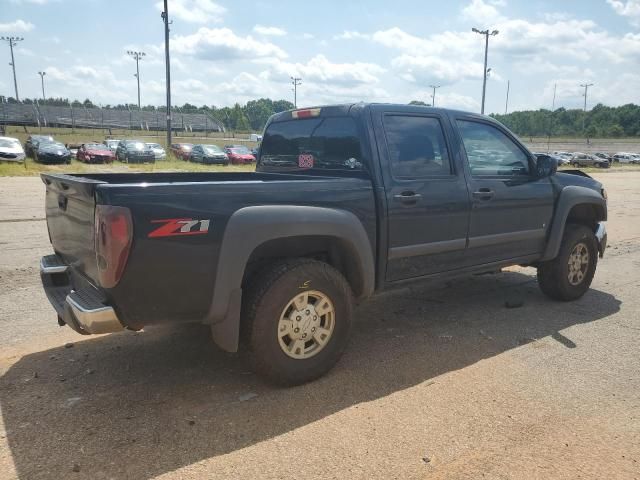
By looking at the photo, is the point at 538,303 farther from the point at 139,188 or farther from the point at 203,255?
the point at 139,188

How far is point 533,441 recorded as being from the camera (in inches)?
116

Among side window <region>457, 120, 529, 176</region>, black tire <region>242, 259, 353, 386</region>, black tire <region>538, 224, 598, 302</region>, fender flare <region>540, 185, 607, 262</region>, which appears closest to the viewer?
black tire <region>242, 259, 353, 386</region>

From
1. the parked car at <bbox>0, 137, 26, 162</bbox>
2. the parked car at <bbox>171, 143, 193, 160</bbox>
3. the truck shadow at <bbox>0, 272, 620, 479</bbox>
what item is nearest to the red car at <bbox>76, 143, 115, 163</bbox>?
the parked car at <bbox>0, 137, 26, 162</bbox>

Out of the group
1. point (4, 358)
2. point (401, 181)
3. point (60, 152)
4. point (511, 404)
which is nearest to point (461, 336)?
point (511, 404)

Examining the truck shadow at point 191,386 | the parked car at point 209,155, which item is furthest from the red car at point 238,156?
the truck shadow at point 191,386

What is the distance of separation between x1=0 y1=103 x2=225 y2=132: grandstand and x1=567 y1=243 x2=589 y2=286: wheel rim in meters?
73.1

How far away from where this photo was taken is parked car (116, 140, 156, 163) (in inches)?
1209

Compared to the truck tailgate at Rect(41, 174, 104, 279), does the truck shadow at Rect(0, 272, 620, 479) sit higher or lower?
lower

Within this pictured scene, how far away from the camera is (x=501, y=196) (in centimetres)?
464

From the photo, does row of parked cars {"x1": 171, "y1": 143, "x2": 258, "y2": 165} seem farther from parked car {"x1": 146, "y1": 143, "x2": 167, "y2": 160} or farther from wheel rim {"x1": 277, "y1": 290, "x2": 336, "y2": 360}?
wheel rim {"x1": 277, "y1": 290, "x2": 336, "y2": 360}

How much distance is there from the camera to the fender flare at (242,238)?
3064 millimetres

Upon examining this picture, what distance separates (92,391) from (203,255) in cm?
126

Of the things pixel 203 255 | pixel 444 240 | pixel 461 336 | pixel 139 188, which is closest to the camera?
pixel 139 188

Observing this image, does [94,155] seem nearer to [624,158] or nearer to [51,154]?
[51,154]
